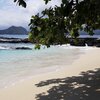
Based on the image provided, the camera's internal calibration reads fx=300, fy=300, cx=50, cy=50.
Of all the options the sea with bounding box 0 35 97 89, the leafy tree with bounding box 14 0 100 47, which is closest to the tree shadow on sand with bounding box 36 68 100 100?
the leafy tree with bounding box 14 0 100 47

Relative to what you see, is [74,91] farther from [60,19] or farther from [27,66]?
[27,66]

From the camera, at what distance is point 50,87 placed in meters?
11.0

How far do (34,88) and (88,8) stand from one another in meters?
3.56

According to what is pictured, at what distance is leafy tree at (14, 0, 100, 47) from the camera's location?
977 centimetres

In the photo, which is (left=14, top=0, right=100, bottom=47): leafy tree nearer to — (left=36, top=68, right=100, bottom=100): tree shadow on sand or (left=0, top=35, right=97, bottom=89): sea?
(left=36, top=68, right=100, bottom=100): tree shadow on sand

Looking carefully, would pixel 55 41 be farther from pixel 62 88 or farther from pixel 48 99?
pixel 48 99

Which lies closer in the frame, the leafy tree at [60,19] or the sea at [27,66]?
the leafy tree at [60,19]

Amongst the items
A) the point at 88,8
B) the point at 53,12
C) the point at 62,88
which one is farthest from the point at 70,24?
the point at 62,88

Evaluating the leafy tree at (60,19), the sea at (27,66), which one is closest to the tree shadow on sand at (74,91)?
the leafy tree at (60,19)

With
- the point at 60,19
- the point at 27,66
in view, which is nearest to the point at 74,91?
the point at 60,19

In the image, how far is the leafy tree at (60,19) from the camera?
385 inches

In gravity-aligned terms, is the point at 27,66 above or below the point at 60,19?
below

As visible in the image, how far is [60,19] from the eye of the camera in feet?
35.1

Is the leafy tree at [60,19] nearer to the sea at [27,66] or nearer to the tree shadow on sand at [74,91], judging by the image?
the tree shadow on sand at [74,91]
